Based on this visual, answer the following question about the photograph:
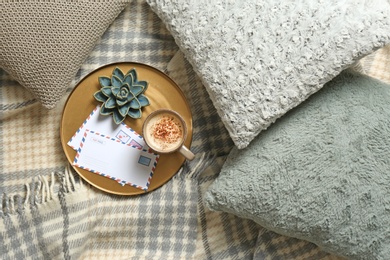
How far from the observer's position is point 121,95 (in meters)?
1.13

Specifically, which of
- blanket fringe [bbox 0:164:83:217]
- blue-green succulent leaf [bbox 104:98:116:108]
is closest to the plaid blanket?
blanket fringe [bbox 0:164:83:217]

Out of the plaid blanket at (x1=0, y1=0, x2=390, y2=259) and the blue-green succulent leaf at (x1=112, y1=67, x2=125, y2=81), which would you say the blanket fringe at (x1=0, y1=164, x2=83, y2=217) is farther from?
the blue-green succulent leaf at (x1=112, y1=67, x2=125, y2=81)

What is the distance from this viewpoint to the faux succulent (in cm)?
114

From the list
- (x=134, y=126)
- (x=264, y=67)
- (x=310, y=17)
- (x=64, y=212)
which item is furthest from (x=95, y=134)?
(x=310, y=17)

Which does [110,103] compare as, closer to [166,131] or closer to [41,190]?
[166,131]

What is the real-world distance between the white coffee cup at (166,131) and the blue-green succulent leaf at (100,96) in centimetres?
13

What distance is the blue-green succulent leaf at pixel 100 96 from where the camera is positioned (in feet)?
3.76

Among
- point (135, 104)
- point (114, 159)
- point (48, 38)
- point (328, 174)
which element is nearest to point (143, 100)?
point (135, 104)

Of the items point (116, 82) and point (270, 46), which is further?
point (116, 82)

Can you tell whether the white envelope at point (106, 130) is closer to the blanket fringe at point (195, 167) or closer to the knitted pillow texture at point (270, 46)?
the blanket fringe at point (195, 167)

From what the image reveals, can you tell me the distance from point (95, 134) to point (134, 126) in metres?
0.10

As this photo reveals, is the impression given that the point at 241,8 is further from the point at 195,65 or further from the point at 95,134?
the point at 95,134


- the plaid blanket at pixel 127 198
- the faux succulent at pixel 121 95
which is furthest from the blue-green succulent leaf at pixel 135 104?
the plaid blanket at pixel 127 198

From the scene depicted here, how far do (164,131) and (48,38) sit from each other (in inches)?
13.8
